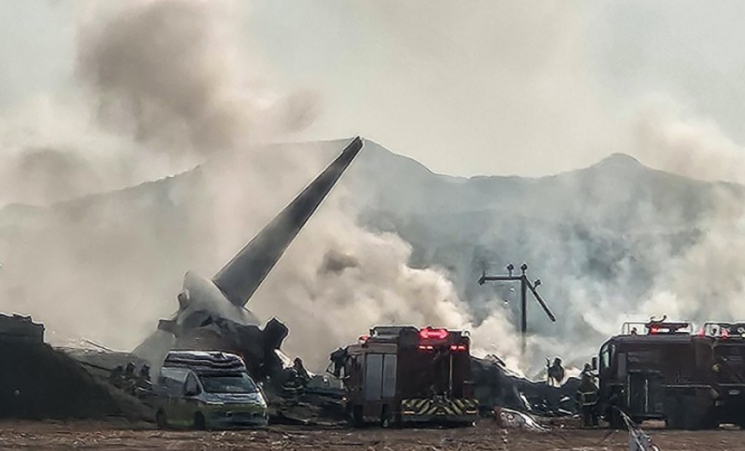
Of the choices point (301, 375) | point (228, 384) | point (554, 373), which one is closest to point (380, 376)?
point (228, 384)

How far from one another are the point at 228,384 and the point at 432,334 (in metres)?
7.06

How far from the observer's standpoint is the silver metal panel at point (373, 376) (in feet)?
121

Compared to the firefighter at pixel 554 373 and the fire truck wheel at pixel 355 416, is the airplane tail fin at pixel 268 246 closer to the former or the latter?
the firefighter at pixel 554 373

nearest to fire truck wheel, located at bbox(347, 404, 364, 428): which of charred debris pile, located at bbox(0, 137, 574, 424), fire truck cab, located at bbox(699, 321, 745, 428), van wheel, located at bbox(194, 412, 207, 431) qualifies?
charred debris pile, located at bbox(0, 137, 574, 424)

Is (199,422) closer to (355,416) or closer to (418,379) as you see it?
(418,379)

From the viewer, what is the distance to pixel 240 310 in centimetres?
5544

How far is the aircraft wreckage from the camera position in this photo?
50.7 m

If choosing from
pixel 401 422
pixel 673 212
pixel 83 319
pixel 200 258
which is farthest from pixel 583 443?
pixel 673 212

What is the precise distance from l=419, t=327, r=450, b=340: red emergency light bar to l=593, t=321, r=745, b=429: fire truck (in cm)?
569

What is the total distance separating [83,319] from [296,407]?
135ft

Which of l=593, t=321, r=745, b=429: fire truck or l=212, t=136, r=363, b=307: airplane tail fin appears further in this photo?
l=212, t=136, r=363, b=307: airplane tail fin

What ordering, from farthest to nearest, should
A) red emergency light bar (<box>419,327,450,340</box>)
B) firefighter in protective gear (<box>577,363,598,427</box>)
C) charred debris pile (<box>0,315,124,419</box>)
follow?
firefighter in protective gear (<box>577,363,598,427</box>), charred debris pile (<box>0,315,124,419</box>), red emergency light bar (<box>419,327,450,340</box>)

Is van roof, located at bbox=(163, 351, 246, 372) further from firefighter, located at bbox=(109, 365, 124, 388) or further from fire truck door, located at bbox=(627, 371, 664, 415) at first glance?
fire truck door, located at bbox=(627, 371, 664, 415)

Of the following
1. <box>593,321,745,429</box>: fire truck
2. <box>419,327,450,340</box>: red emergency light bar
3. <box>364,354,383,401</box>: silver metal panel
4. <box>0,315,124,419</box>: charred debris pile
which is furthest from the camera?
<box>0,315,124,419</box>: charred debris pile
